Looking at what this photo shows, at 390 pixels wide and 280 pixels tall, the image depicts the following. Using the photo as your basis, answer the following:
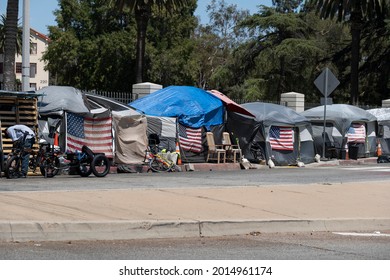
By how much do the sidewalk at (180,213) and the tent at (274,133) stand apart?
11774 mm

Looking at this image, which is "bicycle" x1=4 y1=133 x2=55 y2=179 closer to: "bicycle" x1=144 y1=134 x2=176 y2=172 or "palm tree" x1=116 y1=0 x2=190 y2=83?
"bicycle" x1=144 y1=134 x2=176 y2=172

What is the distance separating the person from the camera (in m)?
17.8

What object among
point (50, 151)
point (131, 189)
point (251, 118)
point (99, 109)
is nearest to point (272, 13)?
point (251, 118)

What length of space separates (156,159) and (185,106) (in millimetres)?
3461

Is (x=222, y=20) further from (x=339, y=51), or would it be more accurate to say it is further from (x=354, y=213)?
(x=354, y=213)

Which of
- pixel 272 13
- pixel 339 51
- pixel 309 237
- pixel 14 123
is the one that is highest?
pixel 272 13

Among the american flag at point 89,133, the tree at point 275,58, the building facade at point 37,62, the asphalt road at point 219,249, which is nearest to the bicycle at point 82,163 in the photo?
the american flag at point 89,133

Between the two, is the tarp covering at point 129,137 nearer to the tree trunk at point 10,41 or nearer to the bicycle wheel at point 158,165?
the bicycle wheel at point 158,165

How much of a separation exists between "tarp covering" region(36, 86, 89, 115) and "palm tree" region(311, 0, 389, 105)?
23518 mm

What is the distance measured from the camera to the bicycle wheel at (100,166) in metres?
18.8

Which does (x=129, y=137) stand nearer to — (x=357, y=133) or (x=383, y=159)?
(x=357, y=133)

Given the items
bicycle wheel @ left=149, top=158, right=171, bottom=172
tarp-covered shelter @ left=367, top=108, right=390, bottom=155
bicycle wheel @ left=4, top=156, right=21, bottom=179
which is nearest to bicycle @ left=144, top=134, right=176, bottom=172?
bicycle wheel @ left=149, top=158, right=171, bottom=172

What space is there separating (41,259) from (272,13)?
51.7 meters

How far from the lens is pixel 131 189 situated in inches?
564
